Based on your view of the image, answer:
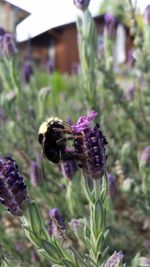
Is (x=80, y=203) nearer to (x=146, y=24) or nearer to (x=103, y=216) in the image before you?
(x=103, y=216)

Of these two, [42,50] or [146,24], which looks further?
[42,50]

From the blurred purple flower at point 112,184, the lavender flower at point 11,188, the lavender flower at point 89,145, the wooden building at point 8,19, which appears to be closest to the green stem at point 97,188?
the lavender flower at point 89,145

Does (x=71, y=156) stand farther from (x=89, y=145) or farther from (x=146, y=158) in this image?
(x=146, y=158)

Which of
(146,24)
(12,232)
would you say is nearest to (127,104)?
(146,24)

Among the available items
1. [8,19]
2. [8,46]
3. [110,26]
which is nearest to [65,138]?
[8,46]

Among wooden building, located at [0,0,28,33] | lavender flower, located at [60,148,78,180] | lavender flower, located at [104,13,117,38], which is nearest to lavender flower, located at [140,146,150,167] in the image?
lavender flower, located at [60,148,78,180]

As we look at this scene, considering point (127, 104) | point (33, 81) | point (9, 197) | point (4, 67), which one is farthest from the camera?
point (33, 81)
